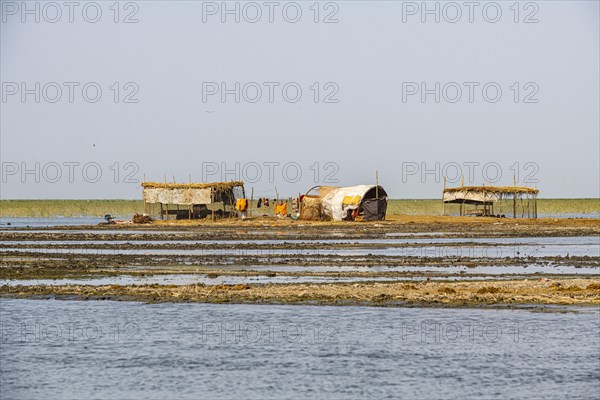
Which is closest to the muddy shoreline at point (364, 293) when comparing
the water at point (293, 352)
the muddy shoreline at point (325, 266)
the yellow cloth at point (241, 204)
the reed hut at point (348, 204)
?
the muddy shoreline at point (325, 266)

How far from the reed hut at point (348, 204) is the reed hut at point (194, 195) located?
241 inches

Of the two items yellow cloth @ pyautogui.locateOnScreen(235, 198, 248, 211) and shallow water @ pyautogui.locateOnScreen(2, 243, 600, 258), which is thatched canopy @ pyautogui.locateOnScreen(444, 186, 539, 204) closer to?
yellow cloth @ pyautogui.locateOnScreen(235, 198, 248, 211)

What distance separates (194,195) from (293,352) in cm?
5370

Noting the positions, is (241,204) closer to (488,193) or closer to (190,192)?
(190,192)

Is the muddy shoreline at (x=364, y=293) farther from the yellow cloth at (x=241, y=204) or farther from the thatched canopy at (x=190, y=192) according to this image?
the yellow cloth at (x=241, y=204)

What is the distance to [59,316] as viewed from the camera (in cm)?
2098

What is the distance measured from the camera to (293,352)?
55.5ft

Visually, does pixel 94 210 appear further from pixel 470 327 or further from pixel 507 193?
pixel 470 327

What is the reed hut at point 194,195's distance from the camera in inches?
2736

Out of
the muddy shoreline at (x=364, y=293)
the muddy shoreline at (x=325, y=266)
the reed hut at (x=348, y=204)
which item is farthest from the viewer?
the reed hut at (x=348, y=204)

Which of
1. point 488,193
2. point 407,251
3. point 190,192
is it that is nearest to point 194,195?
point 190,192

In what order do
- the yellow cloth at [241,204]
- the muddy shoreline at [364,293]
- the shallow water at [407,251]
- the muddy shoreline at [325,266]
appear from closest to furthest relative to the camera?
the muddy shoreline at [364,293], the muddy shoreline at [325,266], the shallow water at [407,251], the yellow cloth at [241,204]

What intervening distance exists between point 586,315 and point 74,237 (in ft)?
117

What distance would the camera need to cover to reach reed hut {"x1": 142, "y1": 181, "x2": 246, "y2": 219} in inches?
2736
